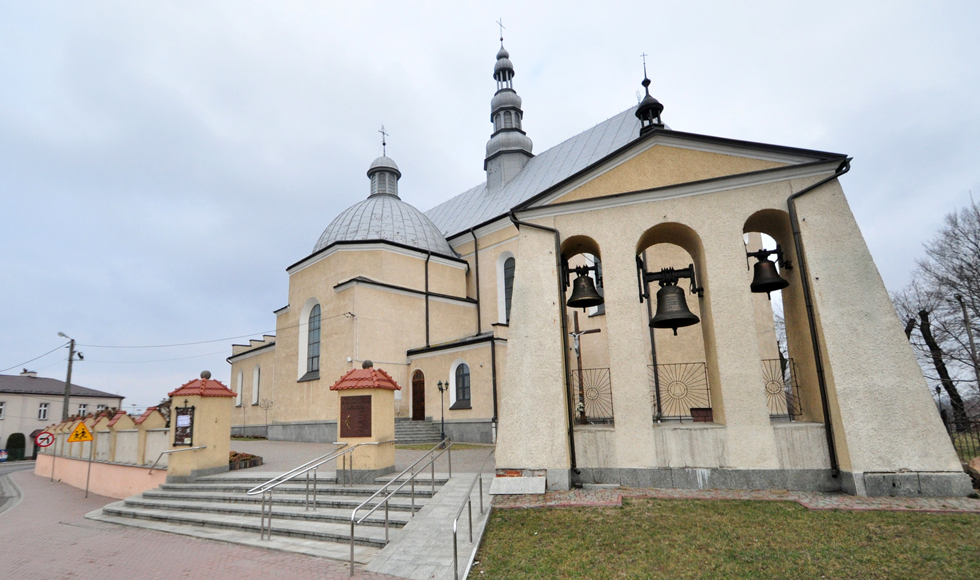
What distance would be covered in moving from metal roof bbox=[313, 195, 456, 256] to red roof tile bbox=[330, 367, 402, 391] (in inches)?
527

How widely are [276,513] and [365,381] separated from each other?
8.78ft

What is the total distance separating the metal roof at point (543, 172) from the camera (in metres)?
23.9

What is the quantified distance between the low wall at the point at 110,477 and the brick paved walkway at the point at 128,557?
1550 mm

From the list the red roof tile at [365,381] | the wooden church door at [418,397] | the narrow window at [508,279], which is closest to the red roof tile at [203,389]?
the red roof tile at [365,381]

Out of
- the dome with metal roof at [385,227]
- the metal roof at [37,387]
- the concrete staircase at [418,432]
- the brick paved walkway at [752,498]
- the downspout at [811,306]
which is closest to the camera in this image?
the brick paved walkway at [752,498]

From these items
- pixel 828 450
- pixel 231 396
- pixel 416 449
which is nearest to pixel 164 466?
pixel 231 396

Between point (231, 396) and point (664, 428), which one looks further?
point (231, 396)

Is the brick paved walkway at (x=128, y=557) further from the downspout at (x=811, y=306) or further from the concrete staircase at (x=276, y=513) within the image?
the downspout at (x=811, y=306)

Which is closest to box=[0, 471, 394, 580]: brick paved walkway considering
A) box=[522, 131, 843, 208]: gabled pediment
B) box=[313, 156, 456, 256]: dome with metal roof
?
box=[522, 131, 843, 208]: gabled pediment

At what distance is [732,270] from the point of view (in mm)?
7762

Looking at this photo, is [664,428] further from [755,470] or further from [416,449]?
[416,449]

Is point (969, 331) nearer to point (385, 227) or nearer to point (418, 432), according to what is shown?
point (418, 432)

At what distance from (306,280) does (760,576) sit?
22086mm

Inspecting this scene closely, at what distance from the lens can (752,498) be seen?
21.8ft
